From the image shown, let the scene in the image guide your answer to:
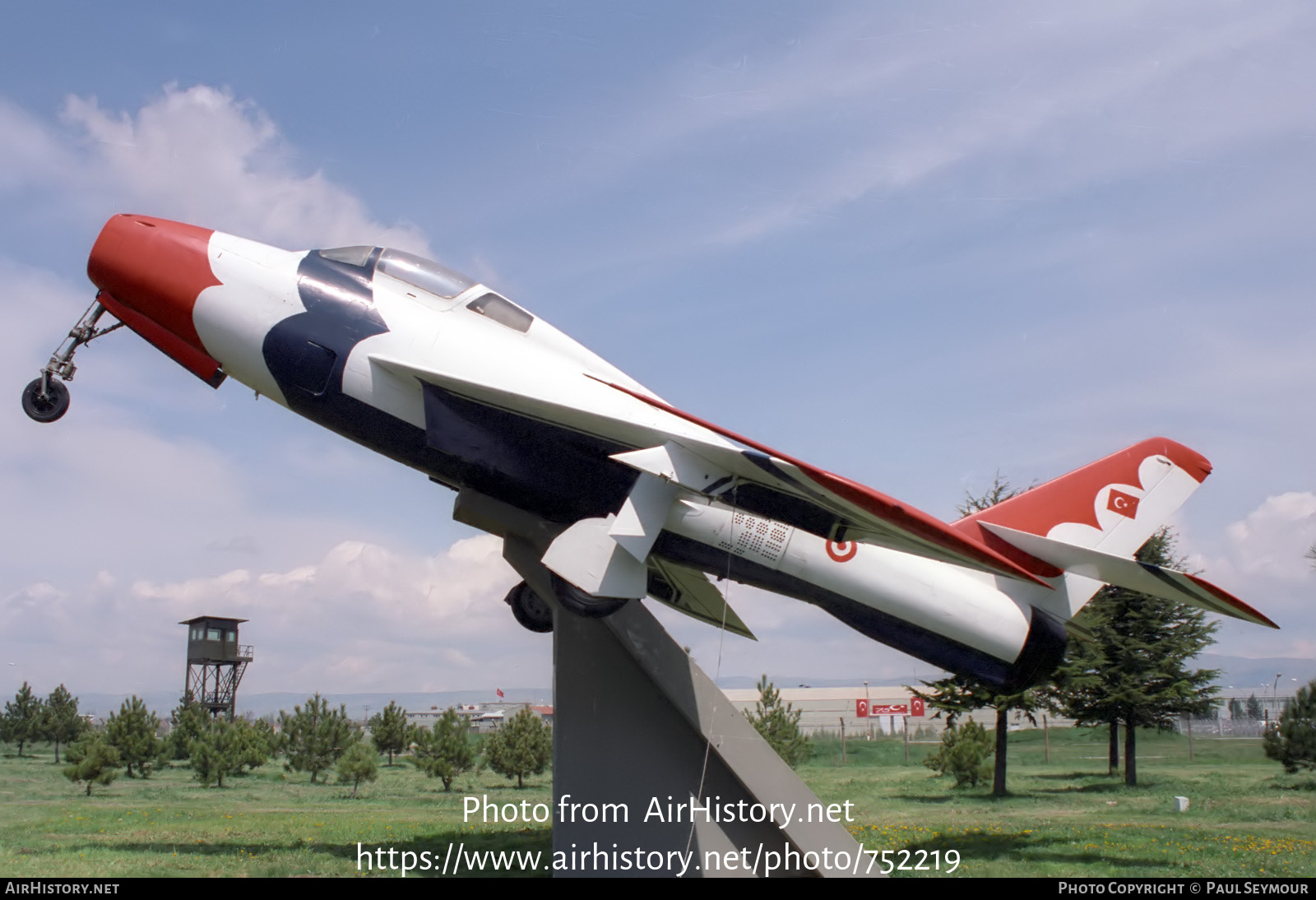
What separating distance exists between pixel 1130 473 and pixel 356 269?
8851 millimetres

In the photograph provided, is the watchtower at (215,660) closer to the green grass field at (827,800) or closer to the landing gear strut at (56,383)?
the green grass field at (827,800)

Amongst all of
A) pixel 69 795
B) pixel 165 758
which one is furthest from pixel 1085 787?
pixel 165 758

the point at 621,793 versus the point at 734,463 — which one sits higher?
the point at 734,463

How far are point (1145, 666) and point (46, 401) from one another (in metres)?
21.7

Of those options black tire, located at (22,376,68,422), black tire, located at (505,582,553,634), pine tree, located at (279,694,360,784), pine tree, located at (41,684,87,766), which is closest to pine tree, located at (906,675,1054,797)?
black tire, located at (505,582,553,634)

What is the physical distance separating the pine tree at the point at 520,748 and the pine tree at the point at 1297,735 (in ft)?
58.7

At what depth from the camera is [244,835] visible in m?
12.1

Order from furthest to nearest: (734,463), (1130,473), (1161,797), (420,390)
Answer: (1161,797)
(1130,473)
(420,390)
(734,463)

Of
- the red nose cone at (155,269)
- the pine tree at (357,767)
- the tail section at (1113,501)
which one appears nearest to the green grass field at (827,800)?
the pine tree at (357,767)

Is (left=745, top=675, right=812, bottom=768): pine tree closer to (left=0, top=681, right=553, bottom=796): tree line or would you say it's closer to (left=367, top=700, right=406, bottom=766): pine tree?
(left=0, top=681, right=553, bottom=796): tree line

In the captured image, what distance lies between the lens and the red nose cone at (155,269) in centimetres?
831

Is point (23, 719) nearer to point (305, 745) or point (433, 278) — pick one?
point (305, 745)

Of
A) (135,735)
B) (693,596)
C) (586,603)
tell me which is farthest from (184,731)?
(586,603)

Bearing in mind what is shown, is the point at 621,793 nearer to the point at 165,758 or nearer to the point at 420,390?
the point at 420,390
